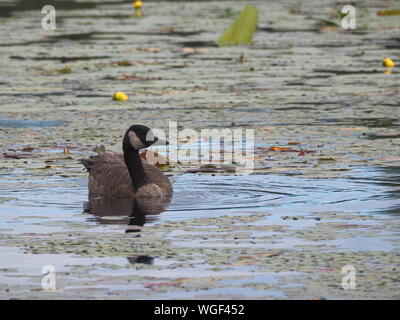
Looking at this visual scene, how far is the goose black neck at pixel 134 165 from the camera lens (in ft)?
37.4

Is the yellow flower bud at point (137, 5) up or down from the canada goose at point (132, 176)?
up

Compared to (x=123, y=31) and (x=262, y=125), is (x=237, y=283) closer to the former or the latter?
(x=262, y=125)

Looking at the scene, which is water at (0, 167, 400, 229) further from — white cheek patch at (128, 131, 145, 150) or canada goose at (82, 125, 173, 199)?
white cheek patch at (128, 131, 145, 150)

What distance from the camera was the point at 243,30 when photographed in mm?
4586

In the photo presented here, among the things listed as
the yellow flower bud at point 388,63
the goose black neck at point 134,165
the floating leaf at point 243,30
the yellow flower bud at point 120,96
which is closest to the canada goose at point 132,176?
the goose black neck at point 134,165

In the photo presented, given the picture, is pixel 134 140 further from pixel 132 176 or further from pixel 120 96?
pixel 120 96

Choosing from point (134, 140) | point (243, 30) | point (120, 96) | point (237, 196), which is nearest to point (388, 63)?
point (120, 96)

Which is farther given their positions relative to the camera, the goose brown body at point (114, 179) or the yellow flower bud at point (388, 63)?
the yellow flower bud at point (388, 63)

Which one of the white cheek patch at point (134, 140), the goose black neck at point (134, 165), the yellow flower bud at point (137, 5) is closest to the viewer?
the goose black neck at point (134, 165)

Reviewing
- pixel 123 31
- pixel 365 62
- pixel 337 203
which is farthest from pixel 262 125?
pixel 123 31

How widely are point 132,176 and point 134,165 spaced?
0.14m

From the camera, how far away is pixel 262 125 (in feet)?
49.0

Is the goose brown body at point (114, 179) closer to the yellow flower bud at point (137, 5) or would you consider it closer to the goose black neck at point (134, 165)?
the goose black neck at point (134, 165)

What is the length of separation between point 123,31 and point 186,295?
744 inches
